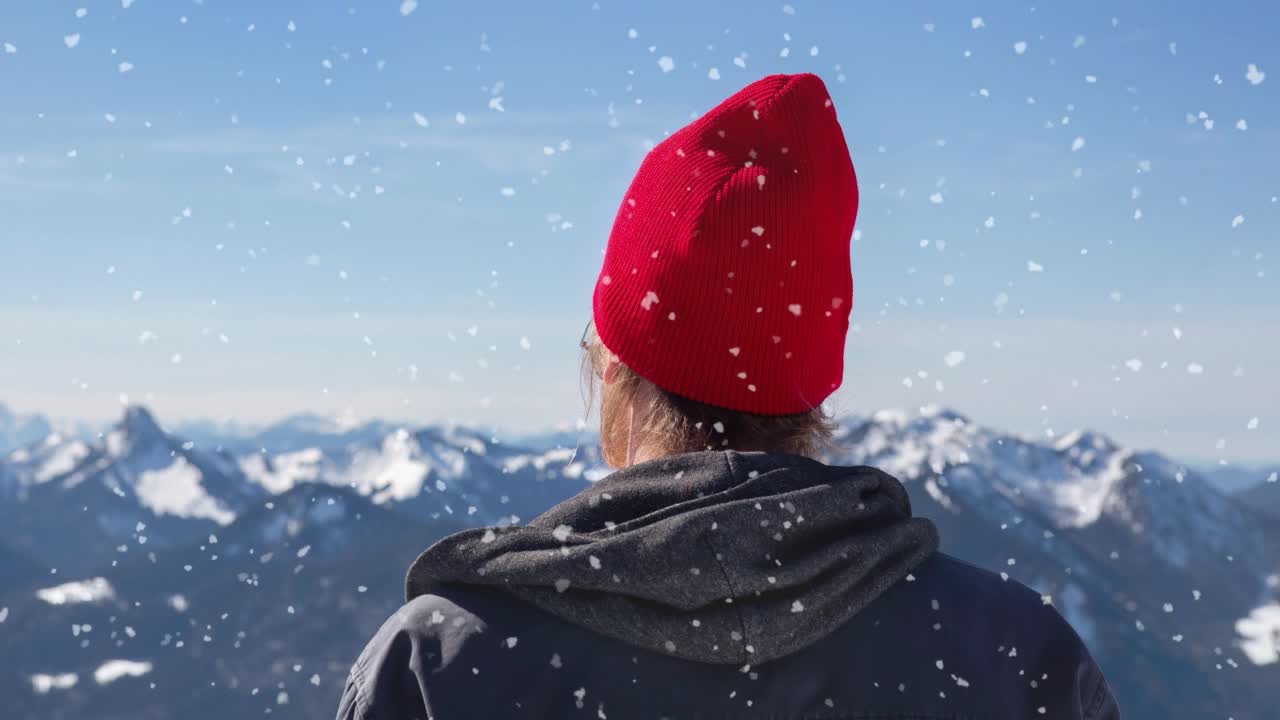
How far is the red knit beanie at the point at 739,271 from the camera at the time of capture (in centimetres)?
250

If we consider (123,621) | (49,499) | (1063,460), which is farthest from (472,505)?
(1063,460)

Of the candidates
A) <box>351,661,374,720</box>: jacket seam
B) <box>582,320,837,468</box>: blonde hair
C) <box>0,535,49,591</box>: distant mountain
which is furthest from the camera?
<box>0,535,49,591</box>: distant mountain

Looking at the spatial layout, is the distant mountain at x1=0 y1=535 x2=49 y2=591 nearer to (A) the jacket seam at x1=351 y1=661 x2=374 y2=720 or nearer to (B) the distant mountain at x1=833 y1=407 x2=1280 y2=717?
(B) the distant mountain at x1=833 y1=407 x2=1280 y2=717

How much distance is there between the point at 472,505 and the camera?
14938cm

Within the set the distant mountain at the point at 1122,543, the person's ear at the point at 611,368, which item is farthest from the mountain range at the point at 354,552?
the person's ear at the point at 611,368

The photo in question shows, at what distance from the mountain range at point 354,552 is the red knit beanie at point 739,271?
123985mm

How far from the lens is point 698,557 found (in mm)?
1967

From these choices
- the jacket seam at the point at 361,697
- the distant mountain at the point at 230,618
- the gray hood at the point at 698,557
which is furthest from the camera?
the distant mountain at the point at 230,618

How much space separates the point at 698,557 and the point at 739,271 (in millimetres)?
808

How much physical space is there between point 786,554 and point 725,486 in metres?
0.18

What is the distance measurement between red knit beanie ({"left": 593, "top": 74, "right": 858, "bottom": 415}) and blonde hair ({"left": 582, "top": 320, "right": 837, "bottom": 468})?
29mm

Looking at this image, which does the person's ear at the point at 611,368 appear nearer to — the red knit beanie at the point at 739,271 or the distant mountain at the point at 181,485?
the red knit beanie at the point at 739,271

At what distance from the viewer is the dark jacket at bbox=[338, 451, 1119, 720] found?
1985 mm

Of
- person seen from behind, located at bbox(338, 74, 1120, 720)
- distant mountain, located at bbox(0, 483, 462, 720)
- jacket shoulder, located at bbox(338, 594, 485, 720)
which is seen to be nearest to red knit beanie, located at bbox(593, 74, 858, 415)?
person seen from behind, located at bbox(338, 74, 1120, 720)
